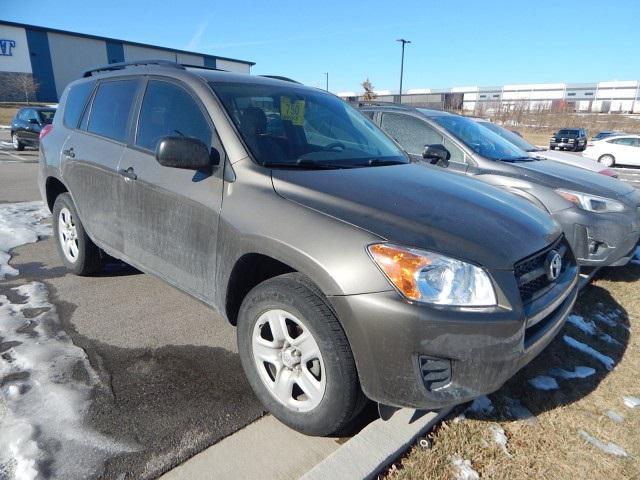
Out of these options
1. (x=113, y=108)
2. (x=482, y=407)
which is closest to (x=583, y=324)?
(x=482, y=407)

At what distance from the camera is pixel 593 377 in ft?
9.34

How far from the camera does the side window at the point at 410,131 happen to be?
5.19 m

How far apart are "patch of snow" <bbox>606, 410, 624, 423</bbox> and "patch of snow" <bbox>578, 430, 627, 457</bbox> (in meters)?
0.23

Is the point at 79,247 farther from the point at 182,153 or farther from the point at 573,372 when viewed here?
the point at 573,372

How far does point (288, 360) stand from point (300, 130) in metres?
Answer: 1.54

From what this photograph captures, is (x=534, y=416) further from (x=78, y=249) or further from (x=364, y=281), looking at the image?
(x=78, y=249)

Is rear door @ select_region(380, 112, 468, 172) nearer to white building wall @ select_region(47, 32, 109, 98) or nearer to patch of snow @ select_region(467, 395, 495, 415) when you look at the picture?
patch of snow @ select_region(467, 395, 495, 415)

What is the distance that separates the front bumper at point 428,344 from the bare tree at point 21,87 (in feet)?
182

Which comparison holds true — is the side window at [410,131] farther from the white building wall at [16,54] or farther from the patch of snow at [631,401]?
the white building wall at [16,54]

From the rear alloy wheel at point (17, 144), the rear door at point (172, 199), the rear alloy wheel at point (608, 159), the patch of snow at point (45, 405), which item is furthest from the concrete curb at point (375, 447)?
the rear alloy wheel at point (608, 159)

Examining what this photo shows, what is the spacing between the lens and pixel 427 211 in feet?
7.34

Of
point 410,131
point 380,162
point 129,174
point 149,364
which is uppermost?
point 410,131

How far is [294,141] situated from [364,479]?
6.42 feet

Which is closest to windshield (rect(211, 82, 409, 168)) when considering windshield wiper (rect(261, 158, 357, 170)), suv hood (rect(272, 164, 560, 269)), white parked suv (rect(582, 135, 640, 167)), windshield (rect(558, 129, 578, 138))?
windshield wiper (rect(261, 158, 357, 170))
